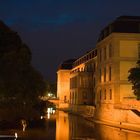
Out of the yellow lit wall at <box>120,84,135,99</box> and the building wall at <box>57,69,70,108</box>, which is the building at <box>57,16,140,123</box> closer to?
the yellow lit wall at <box>120,84,135,99</box>

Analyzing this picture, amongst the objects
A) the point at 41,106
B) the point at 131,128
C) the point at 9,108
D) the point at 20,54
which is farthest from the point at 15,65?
the point at 41,106

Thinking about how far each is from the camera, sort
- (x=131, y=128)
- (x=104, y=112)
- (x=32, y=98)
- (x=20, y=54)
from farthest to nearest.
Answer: (x=104, y=112) < (x=32, y=98) < (x=20, y=54) < (x=131, y=128)

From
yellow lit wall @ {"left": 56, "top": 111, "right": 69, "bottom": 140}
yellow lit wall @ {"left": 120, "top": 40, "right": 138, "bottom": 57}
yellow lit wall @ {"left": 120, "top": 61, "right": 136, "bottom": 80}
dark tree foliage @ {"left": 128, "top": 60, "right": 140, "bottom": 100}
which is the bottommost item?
yellow lit wall @ {"left": 56, "top": 111, "right": 69, "bottom": 140}

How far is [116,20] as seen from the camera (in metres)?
59.7

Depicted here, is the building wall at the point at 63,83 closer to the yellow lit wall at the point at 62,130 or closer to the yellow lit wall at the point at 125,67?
the yellow lit wall at the point at 62,130

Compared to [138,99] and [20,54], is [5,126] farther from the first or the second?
[138,99]

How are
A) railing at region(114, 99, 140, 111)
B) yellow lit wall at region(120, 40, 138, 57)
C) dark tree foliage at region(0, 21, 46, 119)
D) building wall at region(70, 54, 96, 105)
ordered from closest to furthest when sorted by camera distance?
dark tree foliage at region(0, 21, 46, 119) → railing at region(114, 99, 140, 111) → yellow lit wall at region(120, 40, 138, 57) → building wall at region(70, 54, 96, 105)

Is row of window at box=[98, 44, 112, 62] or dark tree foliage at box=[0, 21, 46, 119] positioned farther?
row of window at box=[98, 44, 112, 62]

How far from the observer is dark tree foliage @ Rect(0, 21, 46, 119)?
154ft

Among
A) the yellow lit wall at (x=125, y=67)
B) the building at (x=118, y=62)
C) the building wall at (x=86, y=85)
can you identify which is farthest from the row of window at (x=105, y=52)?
the building wall at (x=86, y=85)

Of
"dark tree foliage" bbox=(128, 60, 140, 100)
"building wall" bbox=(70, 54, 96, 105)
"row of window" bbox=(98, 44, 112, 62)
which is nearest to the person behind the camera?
"dark tree foliage" bbox=(128, 60, 140, 100)

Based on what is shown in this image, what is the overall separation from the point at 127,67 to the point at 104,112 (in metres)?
6.87

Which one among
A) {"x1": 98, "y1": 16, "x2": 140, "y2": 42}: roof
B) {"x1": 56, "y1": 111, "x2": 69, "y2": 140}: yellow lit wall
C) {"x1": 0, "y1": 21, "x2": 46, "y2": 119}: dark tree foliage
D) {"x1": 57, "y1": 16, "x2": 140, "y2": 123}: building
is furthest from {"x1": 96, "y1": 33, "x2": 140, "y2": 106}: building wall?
{"x1": 0, "y1": 21, "x2": 46, "y2": 119}: dark tree foliage

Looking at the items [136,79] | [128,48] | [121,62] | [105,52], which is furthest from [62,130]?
[105,52]
